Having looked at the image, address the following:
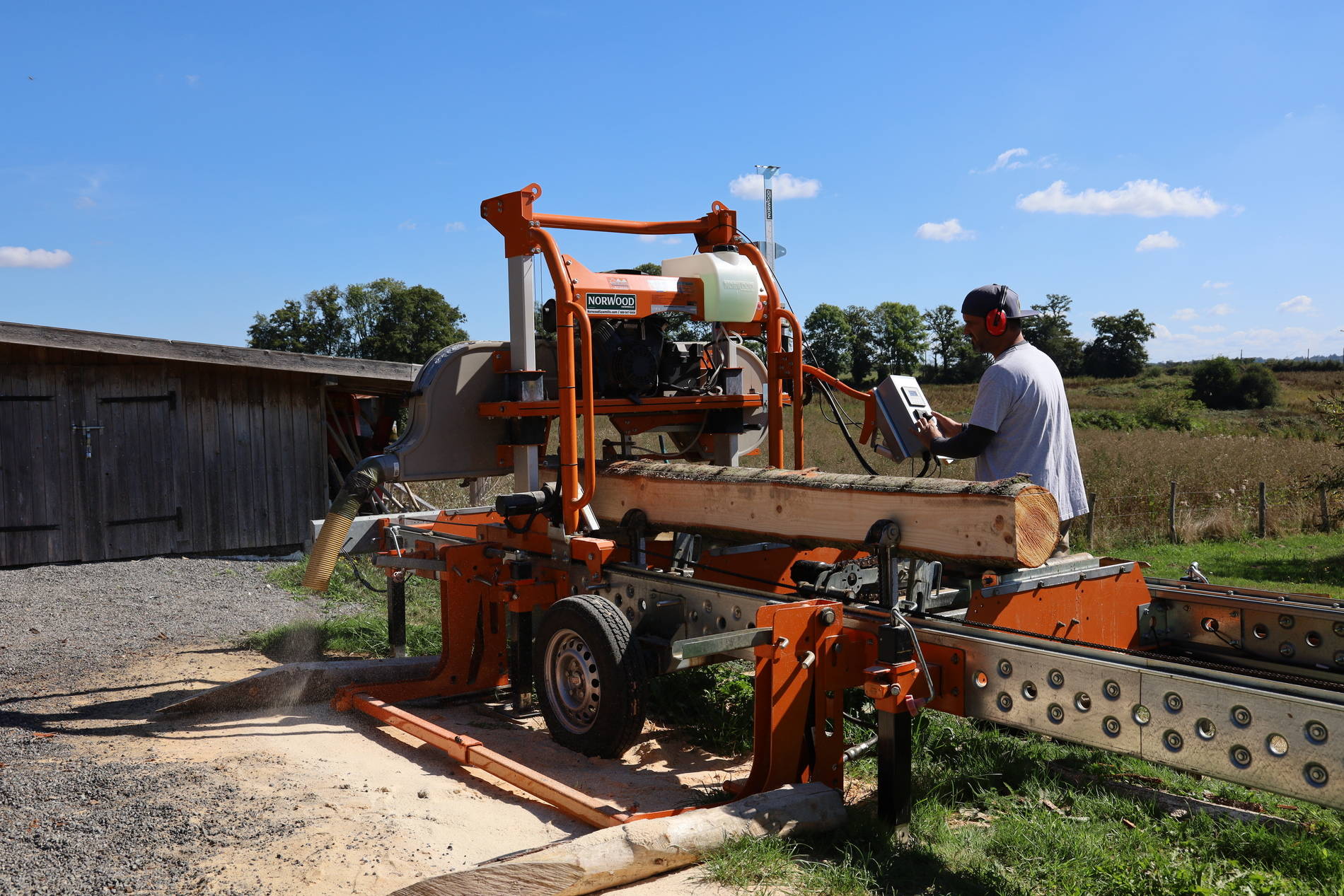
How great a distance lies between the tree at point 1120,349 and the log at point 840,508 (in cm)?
5371

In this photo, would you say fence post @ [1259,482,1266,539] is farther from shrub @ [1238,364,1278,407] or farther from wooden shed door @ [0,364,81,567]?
shrub @ [1238,364,1278,407]

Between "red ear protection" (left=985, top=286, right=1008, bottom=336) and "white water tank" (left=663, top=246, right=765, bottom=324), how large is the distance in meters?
2.00

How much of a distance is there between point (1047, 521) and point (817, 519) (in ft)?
3.59

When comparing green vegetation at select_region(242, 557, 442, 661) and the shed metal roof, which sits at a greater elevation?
the shed metal roof

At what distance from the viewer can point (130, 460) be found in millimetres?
12633

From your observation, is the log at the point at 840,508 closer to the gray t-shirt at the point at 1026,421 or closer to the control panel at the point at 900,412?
the control panel at the point at 900,412

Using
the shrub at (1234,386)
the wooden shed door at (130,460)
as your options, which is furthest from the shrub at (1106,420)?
the wooden shed door at (130,460)

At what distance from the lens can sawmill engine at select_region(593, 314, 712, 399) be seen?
20.0 ft

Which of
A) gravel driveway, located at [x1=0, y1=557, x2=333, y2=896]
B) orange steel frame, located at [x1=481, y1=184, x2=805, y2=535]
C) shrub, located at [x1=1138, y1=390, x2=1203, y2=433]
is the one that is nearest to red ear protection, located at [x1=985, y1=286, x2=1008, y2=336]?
orange steel frame, located at [x1=481, y1=184, x2=805, y2=535]

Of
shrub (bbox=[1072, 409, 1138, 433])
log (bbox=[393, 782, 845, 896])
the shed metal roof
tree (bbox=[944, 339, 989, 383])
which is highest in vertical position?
tree (bbox=[944, 339, 989, 383])

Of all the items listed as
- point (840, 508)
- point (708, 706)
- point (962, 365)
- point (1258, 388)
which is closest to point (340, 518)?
point (708, 706)

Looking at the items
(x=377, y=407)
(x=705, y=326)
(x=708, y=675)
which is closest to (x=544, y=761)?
(x=708, y=675)

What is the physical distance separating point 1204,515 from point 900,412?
37.1 feet

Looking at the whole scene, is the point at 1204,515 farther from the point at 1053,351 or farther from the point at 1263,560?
the point at 1053,351
